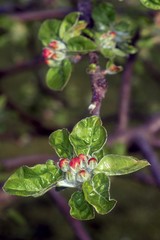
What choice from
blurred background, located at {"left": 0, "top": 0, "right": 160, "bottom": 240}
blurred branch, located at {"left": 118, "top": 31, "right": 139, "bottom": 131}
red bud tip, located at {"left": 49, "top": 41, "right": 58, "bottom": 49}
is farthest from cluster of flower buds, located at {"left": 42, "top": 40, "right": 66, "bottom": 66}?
blurred branch, located at {"left": 118, "top": 31, "right": 139, "bottom": 131}

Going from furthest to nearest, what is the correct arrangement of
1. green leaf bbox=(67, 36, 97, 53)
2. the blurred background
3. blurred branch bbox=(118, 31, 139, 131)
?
the blurred background, blurred branch bbox=(118, 31, 139, 131), green leaf bbox=(67, 36, 97, 53)

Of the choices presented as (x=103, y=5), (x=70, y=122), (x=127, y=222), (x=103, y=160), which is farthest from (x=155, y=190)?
(x=103, y=160)

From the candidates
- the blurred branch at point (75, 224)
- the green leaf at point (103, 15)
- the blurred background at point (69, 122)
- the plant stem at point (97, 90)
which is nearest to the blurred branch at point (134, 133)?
the blurred background at point (69, 122)

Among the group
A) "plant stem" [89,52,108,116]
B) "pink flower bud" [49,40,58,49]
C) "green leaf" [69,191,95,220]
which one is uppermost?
"plant stem" [89,52,108,116]

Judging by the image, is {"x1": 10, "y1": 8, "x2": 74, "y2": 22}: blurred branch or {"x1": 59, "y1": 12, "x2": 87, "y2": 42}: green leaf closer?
{"x1": 59, "y1": 12, "x2": 87, "y2": 42}: green leaf

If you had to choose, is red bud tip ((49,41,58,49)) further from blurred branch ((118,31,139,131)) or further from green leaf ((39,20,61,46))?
blurred branch ((118,31,139,131))

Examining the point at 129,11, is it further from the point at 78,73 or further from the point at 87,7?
the point at 78,73

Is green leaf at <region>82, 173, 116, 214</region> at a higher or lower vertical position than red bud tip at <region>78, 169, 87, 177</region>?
lower
